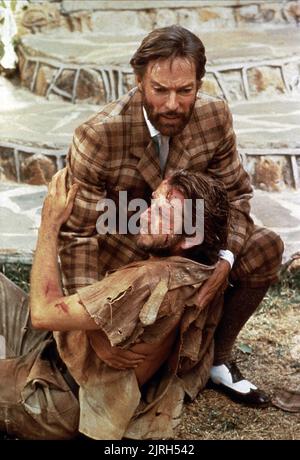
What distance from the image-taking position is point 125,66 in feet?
23.6

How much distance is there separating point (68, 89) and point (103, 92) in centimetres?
35

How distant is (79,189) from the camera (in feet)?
12.8

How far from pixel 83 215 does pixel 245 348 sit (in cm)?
144

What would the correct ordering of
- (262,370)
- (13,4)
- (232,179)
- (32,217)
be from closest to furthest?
(232,179)
(262,370)
(32,217)
(13,4)

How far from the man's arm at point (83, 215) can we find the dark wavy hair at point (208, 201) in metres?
0.45

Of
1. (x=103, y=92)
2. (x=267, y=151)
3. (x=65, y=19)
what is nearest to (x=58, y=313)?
(x=267, y=151)

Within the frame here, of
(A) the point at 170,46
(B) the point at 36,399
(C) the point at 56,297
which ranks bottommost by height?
(B) the point at 36,399

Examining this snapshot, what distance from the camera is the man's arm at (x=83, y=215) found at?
3.88 meters

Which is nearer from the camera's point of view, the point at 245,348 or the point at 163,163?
the point at 163,163

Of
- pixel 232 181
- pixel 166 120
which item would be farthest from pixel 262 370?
pixel 166 120

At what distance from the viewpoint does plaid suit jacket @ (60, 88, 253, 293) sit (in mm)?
3893

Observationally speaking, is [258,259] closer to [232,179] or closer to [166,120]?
A: [232,179]

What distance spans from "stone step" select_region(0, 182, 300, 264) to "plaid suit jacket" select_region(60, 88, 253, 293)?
4.84 ft

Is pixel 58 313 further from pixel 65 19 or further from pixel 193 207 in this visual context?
pixel 65 19
